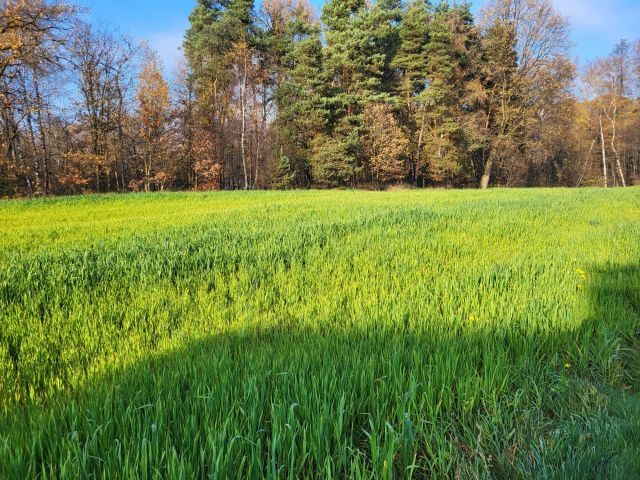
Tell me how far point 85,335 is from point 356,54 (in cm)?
3929

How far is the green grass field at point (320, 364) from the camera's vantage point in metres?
1.46

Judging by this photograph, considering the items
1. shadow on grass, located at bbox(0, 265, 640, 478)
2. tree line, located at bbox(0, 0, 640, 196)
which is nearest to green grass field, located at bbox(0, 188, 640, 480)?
shadow on grass, located at bbox(0, 265, 640, 478)

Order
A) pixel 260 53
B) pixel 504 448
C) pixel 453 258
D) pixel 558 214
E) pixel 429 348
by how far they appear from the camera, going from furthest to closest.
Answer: pixel 260 53 < pixel 558 214 < pixel 453 258 < pixel 429 348 < pixel 504 448

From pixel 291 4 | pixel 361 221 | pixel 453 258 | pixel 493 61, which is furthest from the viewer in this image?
pixel 291 4

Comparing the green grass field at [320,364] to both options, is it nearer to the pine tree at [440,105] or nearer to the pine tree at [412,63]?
the pine tree at [440,105]

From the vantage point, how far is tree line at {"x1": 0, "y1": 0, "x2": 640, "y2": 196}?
31922 millimetres

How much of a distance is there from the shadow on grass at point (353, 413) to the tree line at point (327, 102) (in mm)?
→ 32523

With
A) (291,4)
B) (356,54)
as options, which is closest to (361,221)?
(356,54)

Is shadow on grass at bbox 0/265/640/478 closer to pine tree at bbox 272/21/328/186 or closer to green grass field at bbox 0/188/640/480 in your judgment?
green grass field at bbox 0/188/640/480

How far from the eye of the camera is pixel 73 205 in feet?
54.6

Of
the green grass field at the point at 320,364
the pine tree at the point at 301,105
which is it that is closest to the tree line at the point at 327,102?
the pine tree at the point at 301,105

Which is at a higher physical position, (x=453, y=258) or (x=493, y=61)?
(x=493, y=61)

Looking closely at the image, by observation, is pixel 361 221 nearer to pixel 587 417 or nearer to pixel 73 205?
pixel 587 417

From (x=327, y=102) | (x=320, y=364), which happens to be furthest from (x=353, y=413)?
(x=327, y=102)
